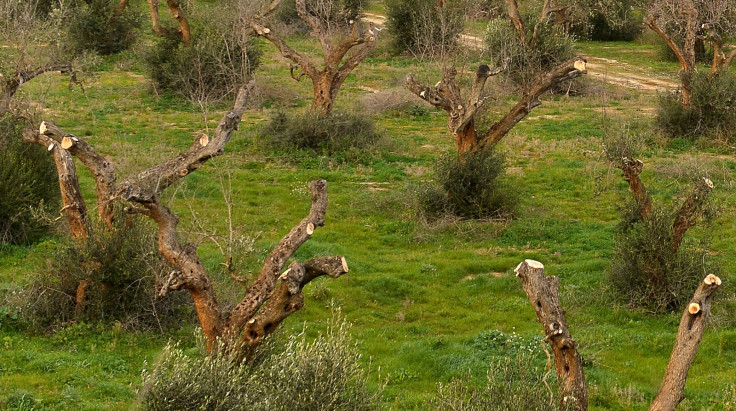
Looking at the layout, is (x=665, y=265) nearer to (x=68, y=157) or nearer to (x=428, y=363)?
(x=428, y=363)

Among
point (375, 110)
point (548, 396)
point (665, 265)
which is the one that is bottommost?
→ point (375, 110)

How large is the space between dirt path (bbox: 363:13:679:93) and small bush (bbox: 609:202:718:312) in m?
17.1

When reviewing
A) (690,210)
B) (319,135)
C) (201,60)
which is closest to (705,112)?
(319,135)

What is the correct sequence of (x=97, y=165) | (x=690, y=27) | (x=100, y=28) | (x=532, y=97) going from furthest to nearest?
(x=100, y=28), (x=690, y=27), (x=532, y=97), (x=97, y=165)

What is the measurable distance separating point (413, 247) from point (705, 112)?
36.6 feet

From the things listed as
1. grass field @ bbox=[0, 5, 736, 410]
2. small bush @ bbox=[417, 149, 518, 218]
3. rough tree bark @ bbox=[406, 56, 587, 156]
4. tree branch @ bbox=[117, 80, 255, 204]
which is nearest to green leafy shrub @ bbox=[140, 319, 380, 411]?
grass field @ bbox=[0, 5, 736, 410]

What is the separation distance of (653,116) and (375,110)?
8.06 metres

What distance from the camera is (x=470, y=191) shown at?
15703mm

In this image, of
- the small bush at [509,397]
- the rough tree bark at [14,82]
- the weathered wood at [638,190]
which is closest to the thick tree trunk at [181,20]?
the rough tree bark at [14,82]

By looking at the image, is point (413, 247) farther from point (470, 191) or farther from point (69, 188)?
point (69, 188)

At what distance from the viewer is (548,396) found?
6.94 metres

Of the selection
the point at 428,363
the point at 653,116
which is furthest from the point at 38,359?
the point at 653,116

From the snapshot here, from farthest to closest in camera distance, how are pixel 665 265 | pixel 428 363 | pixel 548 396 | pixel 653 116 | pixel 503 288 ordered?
pixel 653 116
pixel 503 288
pixel 665 265
pixel 428 363
pixel 548 396

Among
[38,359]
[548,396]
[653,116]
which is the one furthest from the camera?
[653,116]
